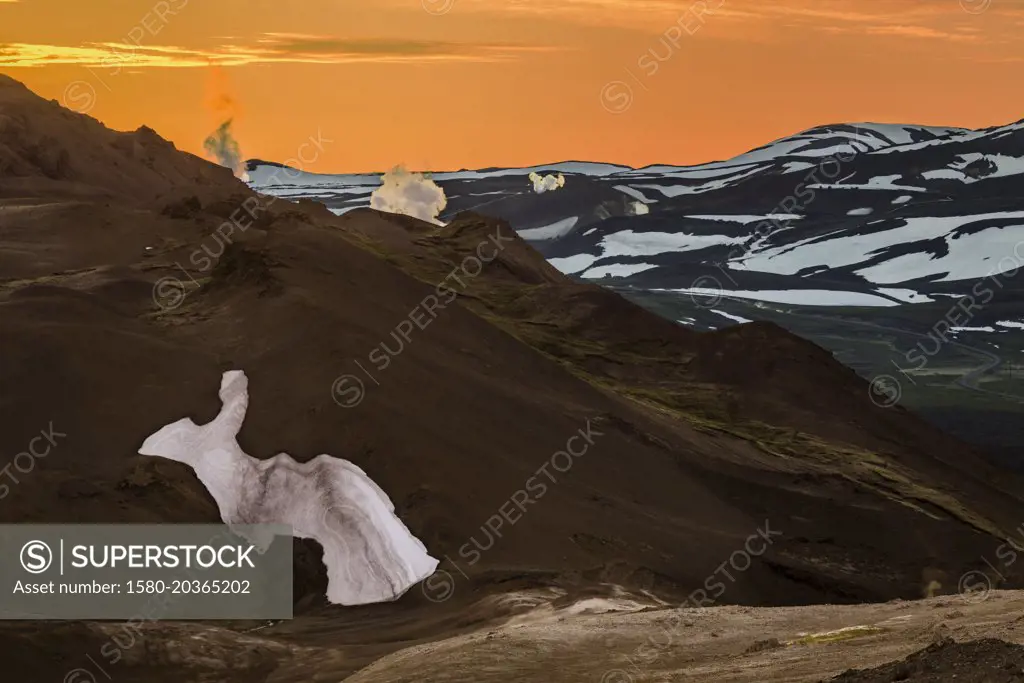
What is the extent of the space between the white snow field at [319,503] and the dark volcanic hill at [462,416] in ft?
2.05

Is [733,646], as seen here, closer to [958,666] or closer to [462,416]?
[958,666]

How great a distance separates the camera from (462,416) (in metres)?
56.0

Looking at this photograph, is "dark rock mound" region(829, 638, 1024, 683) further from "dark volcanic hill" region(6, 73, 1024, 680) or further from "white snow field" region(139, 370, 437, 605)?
"white snow field" region(139, 370, 437, 605)

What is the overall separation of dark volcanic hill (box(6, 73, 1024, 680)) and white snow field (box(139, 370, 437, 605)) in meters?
0.62

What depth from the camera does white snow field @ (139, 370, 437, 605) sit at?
45969 millimetres

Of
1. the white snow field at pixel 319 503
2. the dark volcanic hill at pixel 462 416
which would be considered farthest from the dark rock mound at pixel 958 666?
the white snow field at pixel 319 503

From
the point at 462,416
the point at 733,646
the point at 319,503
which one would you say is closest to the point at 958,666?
the point at 733,646

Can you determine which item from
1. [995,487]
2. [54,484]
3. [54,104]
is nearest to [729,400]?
[995,487]

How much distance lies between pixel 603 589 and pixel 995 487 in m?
45.4

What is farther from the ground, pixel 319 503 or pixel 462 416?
pixel 462 416

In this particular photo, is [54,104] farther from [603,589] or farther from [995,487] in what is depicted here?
[603,589]

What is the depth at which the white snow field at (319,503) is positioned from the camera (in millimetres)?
45969

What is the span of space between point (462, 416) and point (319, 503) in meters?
8.86

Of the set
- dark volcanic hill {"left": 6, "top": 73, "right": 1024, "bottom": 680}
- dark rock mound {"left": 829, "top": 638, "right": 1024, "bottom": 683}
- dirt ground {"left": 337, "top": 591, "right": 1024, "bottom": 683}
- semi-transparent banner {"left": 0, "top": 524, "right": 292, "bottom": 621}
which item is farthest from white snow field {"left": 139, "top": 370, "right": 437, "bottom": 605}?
dark rock mound {"left": 829, "top": 638, "right": 1024, "bottom": 683}
